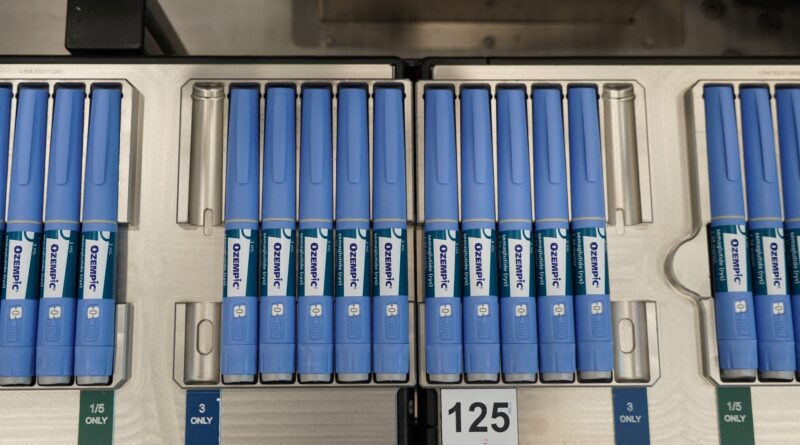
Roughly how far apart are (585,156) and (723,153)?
0.20 meters

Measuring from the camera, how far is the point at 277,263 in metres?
0.95

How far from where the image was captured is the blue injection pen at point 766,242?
3.09ft

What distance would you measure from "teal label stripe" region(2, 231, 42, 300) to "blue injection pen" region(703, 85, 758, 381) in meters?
0.93

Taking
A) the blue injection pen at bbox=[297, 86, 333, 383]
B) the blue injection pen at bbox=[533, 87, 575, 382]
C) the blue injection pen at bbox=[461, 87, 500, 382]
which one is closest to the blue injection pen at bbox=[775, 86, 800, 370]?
the blue injection pen at bbox=[533, 87, 575, 382]

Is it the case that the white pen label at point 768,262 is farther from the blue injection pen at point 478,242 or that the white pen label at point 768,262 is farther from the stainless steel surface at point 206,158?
the stainless steel surface at point 206,158

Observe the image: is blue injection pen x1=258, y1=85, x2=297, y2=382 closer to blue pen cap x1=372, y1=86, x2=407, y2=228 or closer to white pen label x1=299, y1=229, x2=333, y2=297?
white pen label x1=299, y1=229, x2=333, y2=297

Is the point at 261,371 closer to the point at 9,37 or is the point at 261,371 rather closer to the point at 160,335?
the point at 160,335

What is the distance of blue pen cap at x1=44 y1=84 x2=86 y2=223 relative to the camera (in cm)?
95

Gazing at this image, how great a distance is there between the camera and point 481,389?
944mm

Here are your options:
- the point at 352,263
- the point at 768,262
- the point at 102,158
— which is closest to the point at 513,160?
the point at 352,263

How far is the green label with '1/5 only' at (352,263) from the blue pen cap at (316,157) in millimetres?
40

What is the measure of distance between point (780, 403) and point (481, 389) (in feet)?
1.34

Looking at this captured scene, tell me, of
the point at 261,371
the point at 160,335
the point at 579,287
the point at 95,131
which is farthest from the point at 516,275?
the point at 95,131

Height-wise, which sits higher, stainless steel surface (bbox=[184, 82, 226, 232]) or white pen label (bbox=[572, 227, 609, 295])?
stainless steel surface (bbox=[184, 82, 226, 232])
